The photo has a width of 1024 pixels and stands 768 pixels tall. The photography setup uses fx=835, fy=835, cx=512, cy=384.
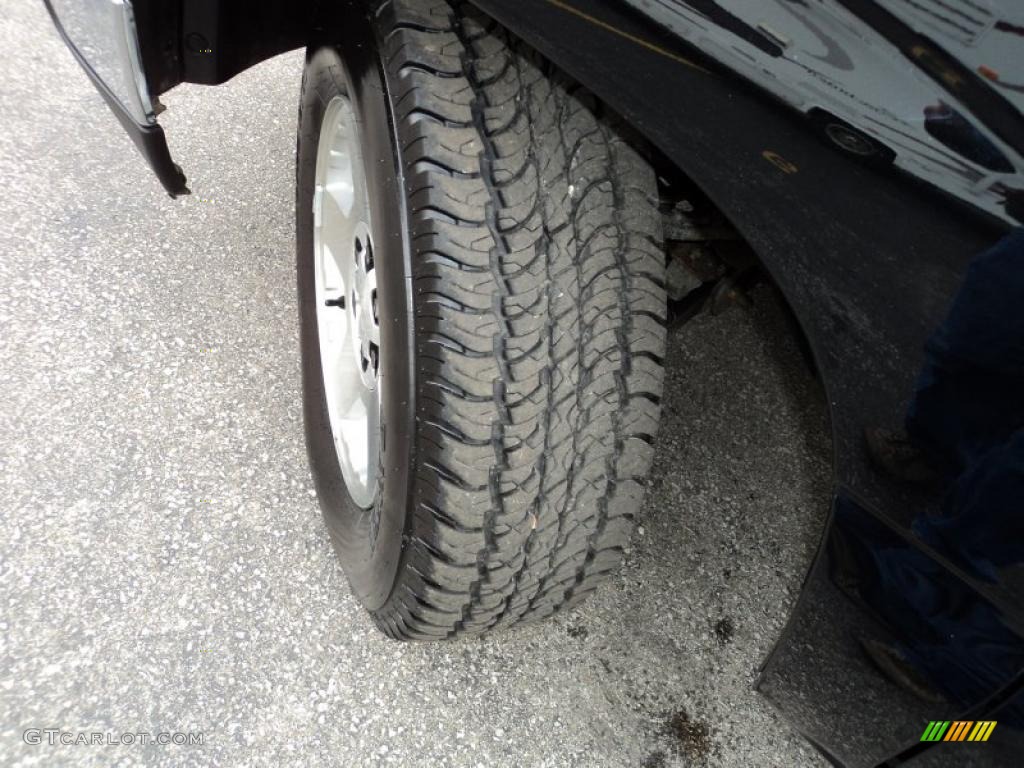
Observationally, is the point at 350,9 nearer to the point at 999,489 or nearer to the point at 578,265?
the point at 578,265

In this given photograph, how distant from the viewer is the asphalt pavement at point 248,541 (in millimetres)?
1477

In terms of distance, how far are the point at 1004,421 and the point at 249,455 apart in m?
1.51

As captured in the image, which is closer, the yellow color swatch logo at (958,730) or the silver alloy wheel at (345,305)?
the yellow color swatch logo at (958,730)

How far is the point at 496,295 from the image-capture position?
3.51 feet

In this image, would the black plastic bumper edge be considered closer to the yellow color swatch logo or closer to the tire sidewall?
the tire sidewall

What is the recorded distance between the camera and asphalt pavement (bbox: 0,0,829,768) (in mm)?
1477

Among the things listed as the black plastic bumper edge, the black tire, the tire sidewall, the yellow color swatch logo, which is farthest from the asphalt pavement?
the yellow color swatch logo

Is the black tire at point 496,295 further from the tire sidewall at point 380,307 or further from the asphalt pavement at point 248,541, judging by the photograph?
the asphalt pavement at point 248,541

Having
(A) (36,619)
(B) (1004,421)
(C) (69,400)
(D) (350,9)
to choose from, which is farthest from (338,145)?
(B) (1004,421)

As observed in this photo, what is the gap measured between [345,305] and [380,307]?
0.58 m

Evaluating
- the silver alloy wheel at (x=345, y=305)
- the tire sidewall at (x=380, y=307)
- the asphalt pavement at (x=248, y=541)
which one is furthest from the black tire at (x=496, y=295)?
the asphalt pavement at (x=248, y=541)

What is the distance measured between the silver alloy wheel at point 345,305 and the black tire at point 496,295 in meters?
0.31

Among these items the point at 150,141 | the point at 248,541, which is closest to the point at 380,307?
the point at 150,141

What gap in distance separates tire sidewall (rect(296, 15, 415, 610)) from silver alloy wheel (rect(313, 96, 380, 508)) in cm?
4
